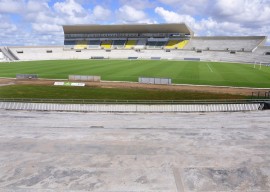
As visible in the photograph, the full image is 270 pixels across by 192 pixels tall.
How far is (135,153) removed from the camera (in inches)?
700

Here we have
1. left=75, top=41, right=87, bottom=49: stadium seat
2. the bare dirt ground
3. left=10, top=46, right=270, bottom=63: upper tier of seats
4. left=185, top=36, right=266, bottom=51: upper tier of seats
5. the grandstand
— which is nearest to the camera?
the bare dirt ground

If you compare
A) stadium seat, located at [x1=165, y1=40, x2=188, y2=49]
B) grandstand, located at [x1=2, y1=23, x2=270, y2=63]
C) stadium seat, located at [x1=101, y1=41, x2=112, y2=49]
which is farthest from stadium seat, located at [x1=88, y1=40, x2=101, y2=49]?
stadium seat, located at [x1=165, y1=40, x2=188, y2=49]

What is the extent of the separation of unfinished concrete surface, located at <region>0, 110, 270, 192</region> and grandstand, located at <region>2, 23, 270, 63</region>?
72.9 meters

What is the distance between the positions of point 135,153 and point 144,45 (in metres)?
99.4

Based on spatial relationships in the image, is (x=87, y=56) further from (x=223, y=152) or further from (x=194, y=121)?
(x=223, y=152)

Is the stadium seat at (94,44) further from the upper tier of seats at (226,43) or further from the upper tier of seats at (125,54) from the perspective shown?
the upper tier of seats at (226,43)

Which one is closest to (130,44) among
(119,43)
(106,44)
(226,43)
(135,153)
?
(119,43)

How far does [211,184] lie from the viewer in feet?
45.5

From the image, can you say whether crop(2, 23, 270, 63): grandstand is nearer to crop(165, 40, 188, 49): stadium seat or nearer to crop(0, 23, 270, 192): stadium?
crop(165, 40, 188, 49): stadium seat

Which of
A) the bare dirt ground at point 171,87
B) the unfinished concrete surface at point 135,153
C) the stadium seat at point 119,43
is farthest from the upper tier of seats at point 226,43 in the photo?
the unfinished concrete surface at point 135,153

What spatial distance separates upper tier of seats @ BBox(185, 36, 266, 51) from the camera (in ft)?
334

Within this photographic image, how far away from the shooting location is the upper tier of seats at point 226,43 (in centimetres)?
10170

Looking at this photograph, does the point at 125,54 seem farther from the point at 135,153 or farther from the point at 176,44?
the point at 135,153

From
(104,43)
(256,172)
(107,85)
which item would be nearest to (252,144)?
(256,172)
